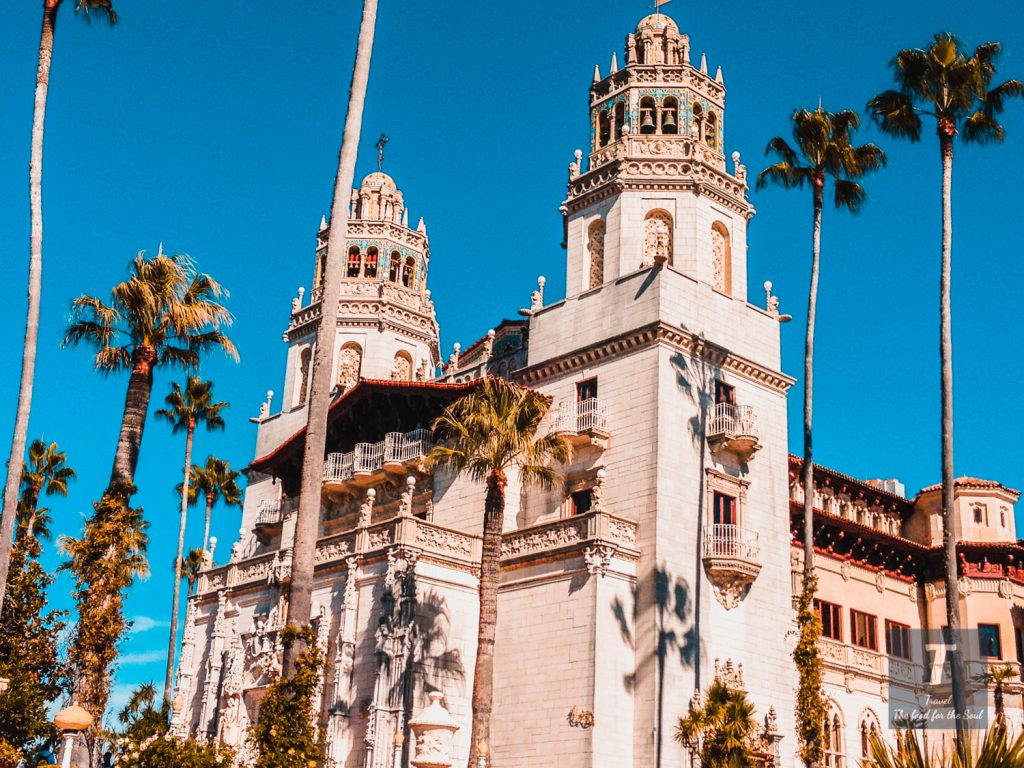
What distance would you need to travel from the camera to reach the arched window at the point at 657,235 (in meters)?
39.7

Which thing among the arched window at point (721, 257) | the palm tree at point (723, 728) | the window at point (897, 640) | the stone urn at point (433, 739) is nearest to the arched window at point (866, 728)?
the window at point (897, 640)

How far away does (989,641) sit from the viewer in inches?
1889

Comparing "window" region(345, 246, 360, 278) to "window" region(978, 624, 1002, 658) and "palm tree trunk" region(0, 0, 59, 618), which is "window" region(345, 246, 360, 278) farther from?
"window" region(978, 624, 1002, 658)

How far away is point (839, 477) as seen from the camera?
47.0 m

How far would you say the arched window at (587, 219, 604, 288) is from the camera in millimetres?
40500

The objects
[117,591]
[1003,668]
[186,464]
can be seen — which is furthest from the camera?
[186,464]

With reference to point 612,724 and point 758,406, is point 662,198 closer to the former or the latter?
point 758,406

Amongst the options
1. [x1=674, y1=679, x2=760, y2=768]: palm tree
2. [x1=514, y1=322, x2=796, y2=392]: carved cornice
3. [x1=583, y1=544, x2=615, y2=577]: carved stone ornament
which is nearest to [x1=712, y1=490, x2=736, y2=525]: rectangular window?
[x1=514, y1=322, x2=796, y2=392]: carved cornice

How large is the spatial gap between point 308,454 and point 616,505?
14846 mm

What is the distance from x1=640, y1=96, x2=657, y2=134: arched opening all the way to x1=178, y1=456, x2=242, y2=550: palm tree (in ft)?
90.7

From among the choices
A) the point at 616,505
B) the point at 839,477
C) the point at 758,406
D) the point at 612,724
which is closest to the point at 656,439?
the point at 616,505

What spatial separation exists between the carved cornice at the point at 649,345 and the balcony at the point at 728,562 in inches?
213

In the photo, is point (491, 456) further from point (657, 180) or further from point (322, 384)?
point (657, 180)

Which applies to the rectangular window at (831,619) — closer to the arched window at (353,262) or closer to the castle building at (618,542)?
the castle building at (618,542)
